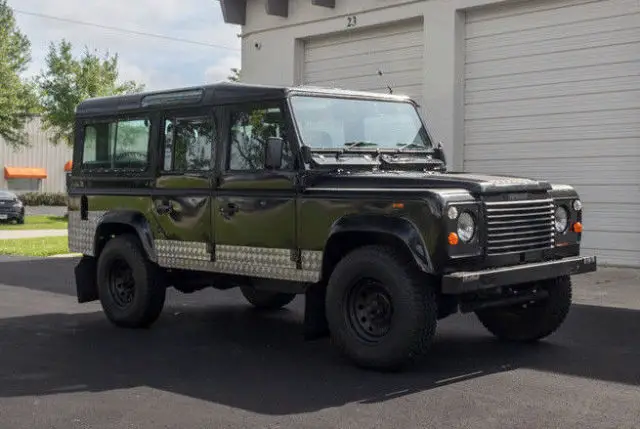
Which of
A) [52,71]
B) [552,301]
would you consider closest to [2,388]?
[552,301]

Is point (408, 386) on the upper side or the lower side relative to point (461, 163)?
lower

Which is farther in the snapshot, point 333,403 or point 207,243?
point 207,243

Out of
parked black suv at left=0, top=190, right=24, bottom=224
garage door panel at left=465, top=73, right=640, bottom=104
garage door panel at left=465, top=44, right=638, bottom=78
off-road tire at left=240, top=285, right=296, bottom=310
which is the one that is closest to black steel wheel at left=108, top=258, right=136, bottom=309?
off-road tire at left=240, top=285, right=296, bottom=310

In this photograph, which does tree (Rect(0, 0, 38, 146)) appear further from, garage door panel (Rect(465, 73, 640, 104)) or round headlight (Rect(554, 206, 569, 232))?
round headlight (Rect(554, 206, 569, 232))

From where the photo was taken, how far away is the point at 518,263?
6.93m

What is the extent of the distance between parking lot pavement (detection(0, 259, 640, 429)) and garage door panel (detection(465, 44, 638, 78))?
5045mm

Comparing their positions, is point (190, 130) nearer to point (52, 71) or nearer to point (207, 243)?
point (207, 243)

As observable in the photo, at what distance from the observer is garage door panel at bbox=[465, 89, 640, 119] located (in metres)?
13.4

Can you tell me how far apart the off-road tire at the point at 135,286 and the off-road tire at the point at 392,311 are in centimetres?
245

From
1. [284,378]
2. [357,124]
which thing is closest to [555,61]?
[357,124]

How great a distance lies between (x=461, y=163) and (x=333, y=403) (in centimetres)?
1019

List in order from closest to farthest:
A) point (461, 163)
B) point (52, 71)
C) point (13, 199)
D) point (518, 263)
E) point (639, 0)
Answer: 1. point (518, 263)
2. point (639, 0)
3. point (461, 163)
4. point (13, 199)
5. point (52, 71)

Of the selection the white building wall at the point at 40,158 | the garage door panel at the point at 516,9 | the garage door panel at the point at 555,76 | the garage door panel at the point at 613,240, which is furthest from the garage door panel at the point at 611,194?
the white building wall at the point at 40,158

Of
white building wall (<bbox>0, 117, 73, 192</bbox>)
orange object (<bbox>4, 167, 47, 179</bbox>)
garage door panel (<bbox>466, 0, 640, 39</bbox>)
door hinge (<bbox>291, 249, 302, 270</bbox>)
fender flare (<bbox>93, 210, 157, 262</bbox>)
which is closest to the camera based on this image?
door hinge (<bbox>291, 249, 302, 270</bbox>)
